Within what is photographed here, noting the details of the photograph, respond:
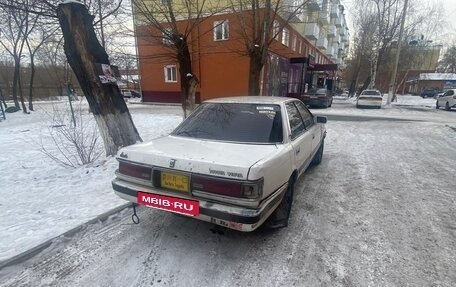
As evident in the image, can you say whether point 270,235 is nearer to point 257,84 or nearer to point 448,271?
point 448,271

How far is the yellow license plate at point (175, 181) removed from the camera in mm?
2416

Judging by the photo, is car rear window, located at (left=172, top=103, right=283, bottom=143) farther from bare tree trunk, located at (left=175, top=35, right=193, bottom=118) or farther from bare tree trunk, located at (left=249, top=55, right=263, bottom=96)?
bare tree trunk, located at (left=249, top=55, right=263, bottom=96)

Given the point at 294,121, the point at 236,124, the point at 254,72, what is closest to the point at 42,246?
the point at 236,124

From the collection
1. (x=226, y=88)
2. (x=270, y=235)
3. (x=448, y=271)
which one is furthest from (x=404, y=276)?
(x=226, y=88)

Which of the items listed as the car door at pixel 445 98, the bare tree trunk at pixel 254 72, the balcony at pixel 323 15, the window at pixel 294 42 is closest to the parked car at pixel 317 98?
the balcony at pixel 323 15

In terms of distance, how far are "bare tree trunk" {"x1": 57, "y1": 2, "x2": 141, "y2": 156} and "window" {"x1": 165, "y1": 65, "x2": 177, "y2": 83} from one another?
16.0 m

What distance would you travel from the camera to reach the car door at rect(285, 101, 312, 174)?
3240 mm

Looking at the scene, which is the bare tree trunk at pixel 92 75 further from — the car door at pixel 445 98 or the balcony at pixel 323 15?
the car door at pixel 445 98

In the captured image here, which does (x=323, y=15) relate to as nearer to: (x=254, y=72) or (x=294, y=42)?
(x=294, y=42)

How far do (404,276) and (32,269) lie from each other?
340cm

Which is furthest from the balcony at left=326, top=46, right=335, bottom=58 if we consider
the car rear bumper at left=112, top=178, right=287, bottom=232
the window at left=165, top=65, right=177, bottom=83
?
the car rear bumper at left=112, top=178, right=287, bottom=232

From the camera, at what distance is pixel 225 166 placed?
7.38ft

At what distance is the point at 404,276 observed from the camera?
7.45 feet

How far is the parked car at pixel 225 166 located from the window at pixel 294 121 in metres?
0.03
